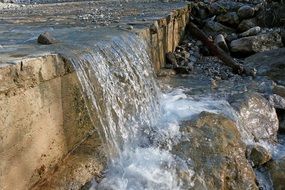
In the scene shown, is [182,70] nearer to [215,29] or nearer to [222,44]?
[222,44]

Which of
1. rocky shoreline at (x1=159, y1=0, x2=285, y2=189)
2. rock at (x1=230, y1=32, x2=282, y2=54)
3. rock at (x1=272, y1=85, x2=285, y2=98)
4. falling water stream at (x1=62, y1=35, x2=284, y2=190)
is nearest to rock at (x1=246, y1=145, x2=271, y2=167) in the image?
rocky shoreline at (x1=159, y1=0, x2=285, y2=189)

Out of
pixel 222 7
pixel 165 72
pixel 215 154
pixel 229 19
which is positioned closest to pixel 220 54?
pixel 165 72

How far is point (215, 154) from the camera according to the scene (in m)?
4.59

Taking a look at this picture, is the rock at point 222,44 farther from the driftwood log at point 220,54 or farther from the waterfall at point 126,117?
the waterfall at point 126,117

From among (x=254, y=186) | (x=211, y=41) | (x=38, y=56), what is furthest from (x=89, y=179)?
(x=211, y=41)

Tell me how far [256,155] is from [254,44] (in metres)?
4.57

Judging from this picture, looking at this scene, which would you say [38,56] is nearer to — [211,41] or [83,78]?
[83,78]

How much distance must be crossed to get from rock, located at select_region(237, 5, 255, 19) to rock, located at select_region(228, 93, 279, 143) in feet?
15.8

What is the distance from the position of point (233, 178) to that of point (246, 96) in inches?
81.2

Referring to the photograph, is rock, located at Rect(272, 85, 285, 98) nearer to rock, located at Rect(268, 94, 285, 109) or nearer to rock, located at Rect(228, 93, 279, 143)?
rock, located at Rect(268, 94, 285, 109)

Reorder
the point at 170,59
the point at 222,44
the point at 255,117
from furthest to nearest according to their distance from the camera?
the point at 222,44
the point at 170,59
the point at 255,117

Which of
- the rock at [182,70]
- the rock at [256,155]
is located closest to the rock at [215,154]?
the rock at [256,155]

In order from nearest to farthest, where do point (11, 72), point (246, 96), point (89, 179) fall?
1. point (11, 72)
2. point (89, 179)
3. point (246, 96)

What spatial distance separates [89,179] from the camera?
4.04 metres
